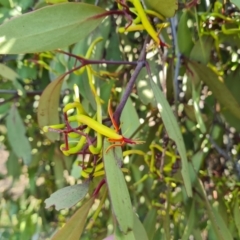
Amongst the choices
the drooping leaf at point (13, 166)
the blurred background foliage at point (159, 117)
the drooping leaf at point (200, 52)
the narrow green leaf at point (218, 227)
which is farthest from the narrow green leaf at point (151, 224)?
the drooping leaf at point (13, 166)

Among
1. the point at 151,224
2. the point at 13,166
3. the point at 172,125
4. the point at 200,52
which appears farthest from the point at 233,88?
the point at 13,166

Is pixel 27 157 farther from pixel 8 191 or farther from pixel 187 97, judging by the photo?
pixel 8 191

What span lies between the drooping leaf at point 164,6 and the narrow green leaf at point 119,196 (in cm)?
16

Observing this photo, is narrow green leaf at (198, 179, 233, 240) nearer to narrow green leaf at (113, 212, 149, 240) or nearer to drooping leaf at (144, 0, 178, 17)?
narrow green leaf at (113, 212, 149, 240)

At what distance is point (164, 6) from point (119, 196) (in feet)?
0.60

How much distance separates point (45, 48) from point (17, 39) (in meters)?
0.03

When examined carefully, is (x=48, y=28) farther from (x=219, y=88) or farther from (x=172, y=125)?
(x=219, y=88)

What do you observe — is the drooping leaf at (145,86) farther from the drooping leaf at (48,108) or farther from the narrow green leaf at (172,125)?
the narrow green leaf at (172,125)

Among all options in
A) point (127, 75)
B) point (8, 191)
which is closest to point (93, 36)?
point (127, 75)

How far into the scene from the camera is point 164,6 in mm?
436

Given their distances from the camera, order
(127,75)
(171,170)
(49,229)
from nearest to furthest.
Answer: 1. (171,170)
2. (127,75)
3. (49,229)

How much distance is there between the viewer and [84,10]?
1.50 feet

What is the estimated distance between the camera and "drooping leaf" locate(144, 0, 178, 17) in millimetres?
430

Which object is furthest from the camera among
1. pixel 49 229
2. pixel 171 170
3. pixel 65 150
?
pixel 49 229
